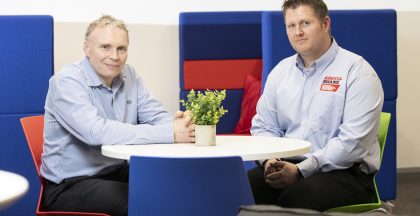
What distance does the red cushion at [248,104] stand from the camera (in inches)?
209

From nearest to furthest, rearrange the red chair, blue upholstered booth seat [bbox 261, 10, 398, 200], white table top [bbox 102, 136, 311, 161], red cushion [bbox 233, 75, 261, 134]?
white table top [bbox 102, 136, 311, 161]
the red chair
blue upholstered booth seat [bbox 261, 10, 398, 200]
red cushion [bbox 233, 75, 261, 134]

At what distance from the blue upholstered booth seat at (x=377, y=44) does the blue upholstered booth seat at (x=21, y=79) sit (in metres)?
1.44

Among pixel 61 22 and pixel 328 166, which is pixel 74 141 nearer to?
pixel 328 166

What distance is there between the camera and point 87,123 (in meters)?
3.36

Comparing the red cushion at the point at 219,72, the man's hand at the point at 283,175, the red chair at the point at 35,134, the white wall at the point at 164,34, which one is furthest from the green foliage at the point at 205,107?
the white wall at the point at 164,34

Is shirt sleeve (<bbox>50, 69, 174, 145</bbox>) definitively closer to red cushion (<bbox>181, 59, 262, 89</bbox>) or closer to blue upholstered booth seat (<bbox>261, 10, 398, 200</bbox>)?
blue upholstered booth seat (<bbox>261, 10, 398, 200</bbox>)

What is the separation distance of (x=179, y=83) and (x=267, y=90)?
1828mm

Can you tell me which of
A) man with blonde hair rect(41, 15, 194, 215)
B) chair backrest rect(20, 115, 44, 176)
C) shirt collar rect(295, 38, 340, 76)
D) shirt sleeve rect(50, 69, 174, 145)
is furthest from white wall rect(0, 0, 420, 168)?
shirt collar rect(295, 38, 340, 76)

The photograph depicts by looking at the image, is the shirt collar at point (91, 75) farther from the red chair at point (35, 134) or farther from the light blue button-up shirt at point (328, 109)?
the light blue button-up shirt at point (328, 109)

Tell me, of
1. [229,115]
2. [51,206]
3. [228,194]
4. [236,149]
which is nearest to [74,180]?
[51,206]

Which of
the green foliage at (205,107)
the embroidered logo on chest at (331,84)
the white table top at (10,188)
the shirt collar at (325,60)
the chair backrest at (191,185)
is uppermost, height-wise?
the shirt collar at (325,60)

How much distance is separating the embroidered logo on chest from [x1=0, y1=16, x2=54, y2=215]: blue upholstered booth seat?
76.3 inches

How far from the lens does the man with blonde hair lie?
11.0ft

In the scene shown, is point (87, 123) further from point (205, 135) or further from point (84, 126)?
point (205, 135)
